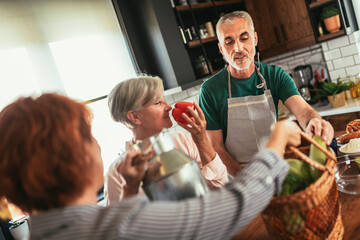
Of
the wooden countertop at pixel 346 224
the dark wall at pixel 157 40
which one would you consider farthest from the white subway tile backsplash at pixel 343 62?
the wooden countertop at pixel 346 224

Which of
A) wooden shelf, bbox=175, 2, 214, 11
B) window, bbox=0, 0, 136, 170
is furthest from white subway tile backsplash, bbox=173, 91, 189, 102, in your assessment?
wooden shelf, bbox=175, 2, 214, 11

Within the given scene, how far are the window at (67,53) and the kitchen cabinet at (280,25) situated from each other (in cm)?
176

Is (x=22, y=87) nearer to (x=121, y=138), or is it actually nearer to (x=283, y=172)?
(x=121, y=138)

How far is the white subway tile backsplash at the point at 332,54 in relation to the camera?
11.9 ft

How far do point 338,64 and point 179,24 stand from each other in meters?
1.91

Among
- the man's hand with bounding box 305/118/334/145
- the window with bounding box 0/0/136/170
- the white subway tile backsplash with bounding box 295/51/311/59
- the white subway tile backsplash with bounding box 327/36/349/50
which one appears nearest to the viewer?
the man's hand with bounding box 305/118/334/145

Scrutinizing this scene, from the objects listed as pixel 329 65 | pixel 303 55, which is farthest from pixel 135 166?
pixel 303 55

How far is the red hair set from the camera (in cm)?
73

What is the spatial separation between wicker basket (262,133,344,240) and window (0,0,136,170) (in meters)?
2.08

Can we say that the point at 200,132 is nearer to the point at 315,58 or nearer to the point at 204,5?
the point at 204,5

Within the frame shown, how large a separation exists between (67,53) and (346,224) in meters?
2.61

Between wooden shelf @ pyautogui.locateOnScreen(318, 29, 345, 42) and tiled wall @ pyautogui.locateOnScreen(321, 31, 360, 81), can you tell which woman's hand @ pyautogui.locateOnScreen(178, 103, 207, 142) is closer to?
wooden shelf @ pyautogui.locateOnScreen(318, 29, 345, 42)

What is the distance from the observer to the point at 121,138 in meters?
3.17

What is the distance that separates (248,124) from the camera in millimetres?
2227
